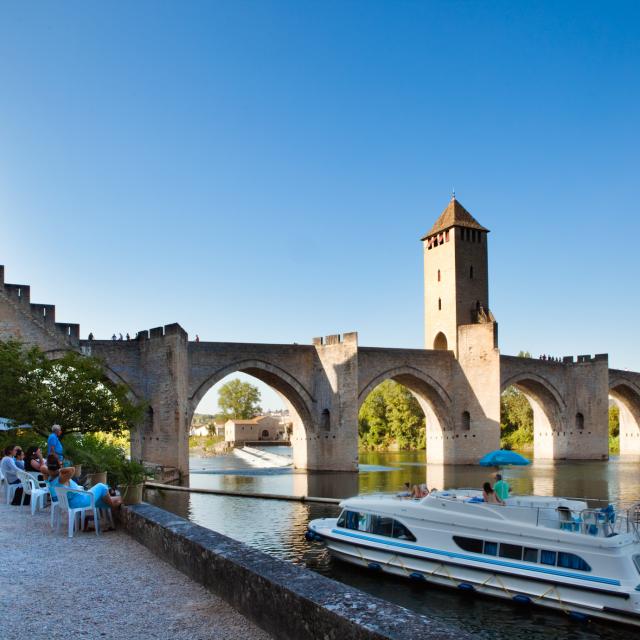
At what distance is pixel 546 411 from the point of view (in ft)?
137

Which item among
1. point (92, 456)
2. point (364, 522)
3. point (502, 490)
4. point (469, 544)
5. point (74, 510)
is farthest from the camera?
point (92, 456)

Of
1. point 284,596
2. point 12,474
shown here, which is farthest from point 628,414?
point 284,596

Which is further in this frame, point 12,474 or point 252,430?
point 252,430

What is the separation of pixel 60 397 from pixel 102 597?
1469cm

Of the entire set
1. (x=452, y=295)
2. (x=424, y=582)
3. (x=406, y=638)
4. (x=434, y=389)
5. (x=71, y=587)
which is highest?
(x=452, y=295)

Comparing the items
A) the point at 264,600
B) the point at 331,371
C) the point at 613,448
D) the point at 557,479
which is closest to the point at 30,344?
the point at 331,371

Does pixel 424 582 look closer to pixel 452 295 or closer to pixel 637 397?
pixel 452 295

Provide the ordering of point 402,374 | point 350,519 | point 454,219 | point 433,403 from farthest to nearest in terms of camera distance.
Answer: point 454,219, point 433,403, point 402,374, point 350,519

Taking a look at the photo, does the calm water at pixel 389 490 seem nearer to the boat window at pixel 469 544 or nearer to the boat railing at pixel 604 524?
the boat window at pixel 469 544

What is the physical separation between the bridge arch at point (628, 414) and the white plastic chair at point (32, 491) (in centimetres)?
4461

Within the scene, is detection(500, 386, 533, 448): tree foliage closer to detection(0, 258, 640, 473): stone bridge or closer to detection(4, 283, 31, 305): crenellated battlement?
detection(0, 258, 640, 473): stone bridge

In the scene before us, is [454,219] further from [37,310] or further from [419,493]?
[419,493]

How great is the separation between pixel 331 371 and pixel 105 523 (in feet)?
77.7

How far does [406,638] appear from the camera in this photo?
10.5ft
